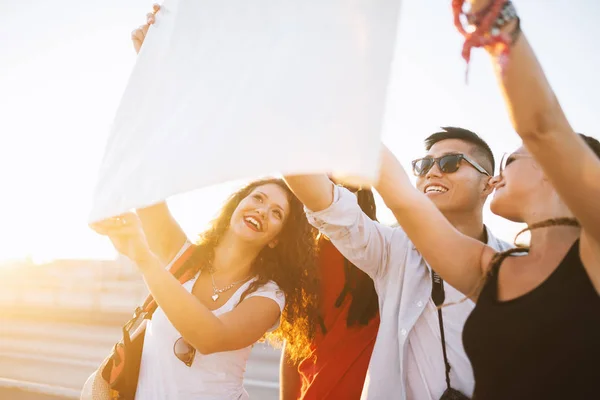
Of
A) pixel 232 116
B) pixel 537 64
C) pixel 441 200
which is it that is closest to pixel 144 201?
pixel 232 116

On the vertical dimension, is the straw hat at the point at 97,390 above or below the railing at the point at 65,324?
above

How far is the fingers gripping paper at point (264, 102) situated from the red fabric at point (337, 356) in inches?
71.2

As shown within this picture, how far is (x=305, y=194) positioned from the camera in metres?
1.77

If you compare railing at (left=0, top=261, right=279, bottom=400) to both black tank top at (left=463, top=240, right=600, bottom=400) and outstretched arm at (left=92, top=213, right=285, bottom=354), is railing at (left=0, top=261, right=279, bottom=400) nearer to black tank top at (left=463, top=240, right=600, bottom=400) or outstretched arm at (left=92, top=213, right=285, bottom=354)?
outstretched arm at (left=92, top=213, right=285, bottom=354)

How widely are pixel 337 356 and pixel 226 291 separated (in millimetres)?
675

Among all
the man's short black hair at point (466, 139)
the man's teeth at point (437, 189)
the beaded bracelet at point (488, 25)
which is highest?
the beaded bracelet at point (488, 25)

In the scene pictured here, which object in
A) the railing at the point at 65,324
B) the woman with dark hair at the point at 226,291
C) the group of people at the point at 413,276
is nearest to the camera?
the group of people at the point at 413,276

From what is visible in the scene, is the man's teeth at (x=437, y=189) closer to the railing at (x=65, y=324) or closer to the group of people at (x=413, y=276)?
the group of people at (x=413, y=276)

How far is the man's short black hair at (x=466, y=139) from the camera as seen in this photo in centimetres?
290

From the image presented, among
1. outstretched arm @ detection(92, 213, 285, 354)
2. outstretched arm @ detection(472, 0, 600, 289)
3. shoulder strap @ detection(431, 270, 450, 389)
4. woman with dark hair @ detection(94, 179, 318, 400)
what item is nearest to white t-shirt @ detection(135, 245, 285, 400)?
woman with dark hair @ detection(94, 179, 318, 400)

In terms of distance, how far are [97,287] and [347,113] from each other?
15.5 meters

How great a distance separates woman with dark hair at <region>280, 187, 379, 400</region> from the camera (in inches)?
97.9

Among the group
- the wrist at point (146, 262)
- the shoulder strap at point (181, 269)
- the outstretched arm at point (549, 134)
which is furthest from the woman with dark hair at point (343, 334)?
the outstretched arm at point (549, 134)

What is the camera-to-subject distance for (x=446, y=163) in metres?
2.74
